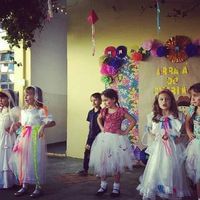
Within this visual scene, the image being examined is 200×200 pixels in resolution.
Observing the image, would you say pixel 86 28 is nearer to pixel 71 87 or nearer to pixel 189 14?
pixel 71 87

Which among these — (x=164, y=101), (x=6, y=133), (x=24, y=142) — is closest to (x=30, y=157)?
(x=24, y=142)

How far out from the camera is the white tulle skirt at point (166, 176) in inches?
195

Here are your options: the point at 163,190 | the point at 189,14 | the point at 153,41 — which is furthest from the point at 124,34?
the point at 163,190

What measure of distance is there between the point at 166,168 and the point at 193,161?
0.36 metres

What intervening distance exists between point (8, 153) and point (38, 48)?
4945 millimetres

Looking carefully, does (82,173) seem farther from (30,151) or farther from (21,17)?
(21,17)

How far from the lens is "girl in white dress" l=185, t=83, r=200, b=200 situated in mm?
4910

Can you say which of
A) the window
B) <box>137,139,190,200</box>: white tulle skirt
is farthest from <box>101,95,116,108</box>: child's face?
the window

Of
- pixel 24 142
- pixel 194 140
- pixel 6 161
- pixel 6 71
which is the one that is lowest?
pixel 6 161

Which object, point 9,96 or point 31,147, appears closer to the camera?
point 31,147

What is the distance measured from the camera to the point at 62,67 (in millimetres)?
11492

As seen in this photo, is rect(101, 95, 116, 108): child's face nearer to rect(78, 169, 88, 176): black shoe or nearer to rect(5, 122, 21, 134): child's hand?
rect(5, 122, 21, 134): child's hand

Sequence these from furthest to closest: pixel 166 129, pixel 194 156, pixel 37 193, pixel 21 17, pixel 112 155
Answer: pixel 21 17 → pixel 37 193 → pixel 112 155 → pixel 166 129 → pixel 194 156

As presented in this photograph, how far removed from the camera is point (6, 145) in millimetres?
6148
